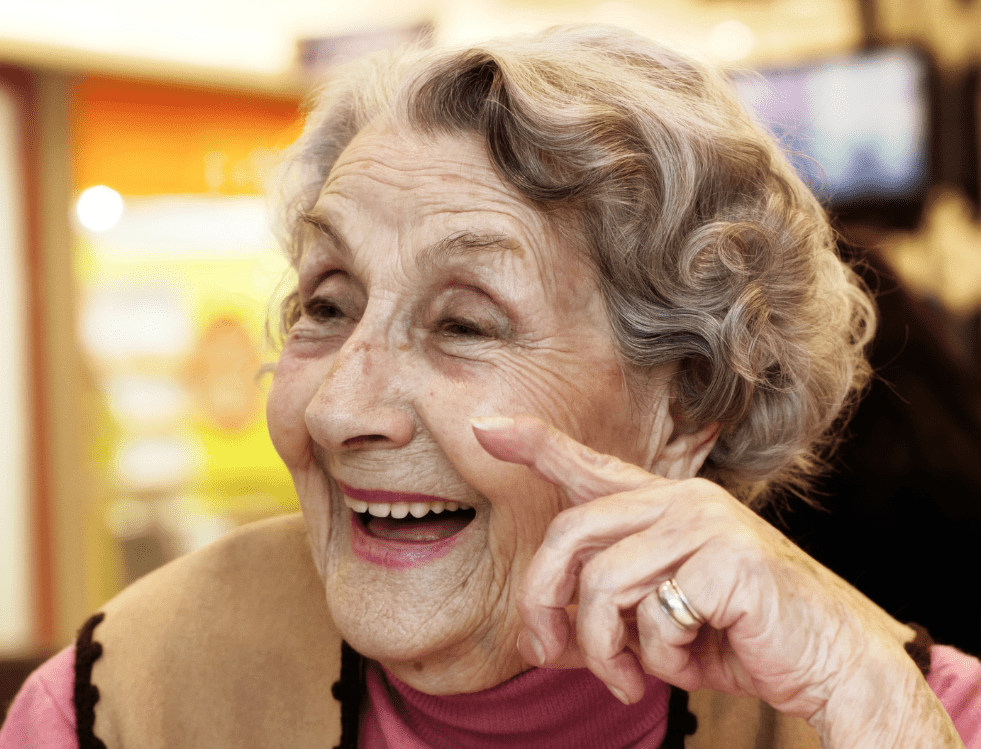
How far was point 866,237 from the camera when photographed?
2289mm

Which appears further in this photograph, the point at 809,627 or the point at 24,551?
the point at 24,551

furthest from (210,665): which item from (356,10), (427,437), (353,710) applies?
(356,10)

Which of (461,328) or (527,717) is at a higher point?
(461,328)

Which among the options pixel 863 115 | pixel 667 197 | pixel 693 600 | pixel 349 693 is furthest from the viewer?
pixel 863 115

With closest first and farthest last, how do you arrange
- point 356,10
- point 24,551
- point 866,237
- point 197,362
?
point 866,237
point 24,551
point 197,362
point 356,10

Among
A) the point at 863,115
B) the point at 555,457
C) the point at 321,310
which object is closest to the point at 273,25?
the point at 863,115

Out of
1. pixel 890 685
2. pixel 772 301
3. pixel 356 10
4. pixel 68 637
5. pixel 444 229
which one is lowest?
pixel 68 637

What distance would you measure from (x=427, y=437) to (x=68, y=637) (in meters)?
3.66

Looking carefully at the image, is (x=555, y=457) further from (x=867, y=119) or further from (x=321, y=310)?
(x=867, y=119)

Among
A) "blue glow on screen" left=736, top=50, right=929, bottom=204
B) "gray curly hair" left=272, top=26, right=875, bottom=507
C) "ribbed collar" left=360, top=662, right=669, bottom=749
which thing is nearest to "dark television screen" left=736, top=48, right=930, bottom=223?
"blue glow on screen" left=736, top=50, right=929, bottom=204

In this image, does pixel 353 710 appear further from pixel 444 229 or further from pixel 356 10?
pixel 356 10

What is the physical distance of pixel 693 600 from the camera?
956mm

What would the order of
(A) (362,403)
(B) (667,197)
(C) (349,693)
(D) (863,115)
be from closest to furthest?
(A) (362,403) → (B) (667,197) → (C) (349,693) → (D) (863,115)

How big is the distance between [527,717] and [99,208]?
12.5 ft
